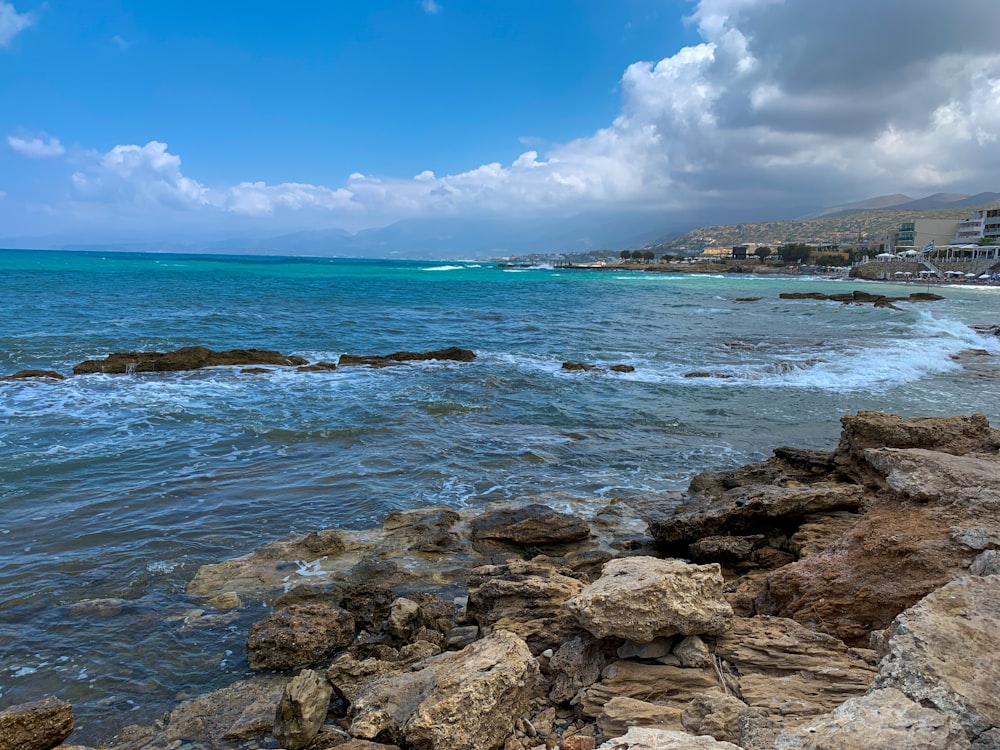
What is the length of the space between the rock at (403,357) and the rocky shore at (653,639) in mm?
15652

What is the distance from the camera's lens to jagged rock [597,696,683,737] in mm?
3820

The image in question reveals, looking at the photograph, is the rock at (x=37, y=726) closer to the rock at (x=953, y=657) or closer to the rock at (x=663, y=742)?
the rock at (x=663, y=742)

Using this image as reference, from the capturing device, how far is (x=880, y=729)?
106 inches

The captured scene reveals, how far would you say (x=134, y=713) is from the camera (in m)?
5.18

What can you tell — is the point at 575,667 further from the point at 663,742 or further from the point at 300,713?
the point at 300,713

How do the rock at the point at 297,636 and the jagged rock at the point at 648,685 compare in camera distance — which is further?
the rock at the point at 297,636

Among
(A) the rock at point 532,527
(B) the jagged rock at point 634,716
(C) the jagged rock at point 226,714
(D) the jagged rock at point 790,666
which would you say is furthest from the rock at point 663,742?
(A) the rock at point 532,527

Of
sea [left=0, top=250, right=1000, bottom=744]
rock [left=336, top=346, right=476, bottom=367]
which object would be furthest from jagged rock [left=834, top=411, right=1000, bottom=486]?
rock [left=336, top=346, right=476, bottom=367]

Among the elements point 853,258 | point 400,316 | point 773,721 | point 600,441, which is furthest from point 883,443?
point 853,258

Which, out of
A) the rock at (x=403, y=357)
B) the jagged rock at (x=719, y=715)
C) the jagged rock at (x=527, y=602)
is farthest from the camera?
the rock at (x=403, y=357)

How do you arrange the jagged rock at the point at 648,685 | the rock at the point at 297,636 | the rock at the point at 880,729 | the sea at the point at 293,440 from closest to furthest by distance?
the rock at the point at 880,729, the jagged rock at the point at 648,685, the rock at the point at 297,636, the sea at the point at 293,440

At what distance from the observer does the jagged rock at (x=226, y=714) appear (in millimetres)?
4785

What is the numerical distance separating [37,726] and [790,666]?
218 inches

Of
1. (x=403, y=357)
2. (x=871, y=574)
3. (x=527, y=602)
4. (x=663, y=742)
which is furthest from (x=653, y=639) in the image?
(x=403, y=357)
